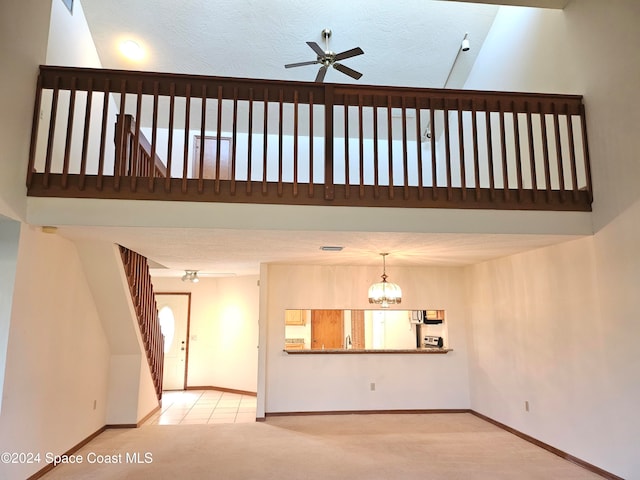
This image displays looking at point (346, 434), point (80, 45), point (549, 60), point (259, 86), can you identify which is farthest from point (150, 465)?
point (549, 60)

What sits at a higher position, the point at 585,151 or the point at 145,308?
the point at 585,151

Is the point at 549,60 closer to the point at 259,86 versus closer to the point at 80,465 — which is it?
the point at 259,86

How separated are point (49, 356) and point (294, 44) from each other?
491 cm

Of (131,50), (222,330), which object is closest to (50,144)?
(131,50)

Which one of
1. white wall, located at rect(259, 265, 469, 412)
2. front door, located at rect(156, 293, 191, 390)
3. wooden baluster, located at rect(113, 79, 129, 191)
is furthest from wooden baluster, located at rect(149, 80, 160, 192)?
front door, located at rect(156, 293, 191, 390)

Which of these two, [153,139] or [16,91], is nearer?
[16,91]

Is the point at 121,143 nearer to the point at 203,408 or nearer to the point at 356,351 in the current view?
the point at 356,351

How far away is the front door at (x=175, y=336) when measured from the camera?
8336mm

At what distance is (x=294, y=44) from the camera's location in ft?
19.5

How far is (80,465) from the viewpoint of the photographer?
381 cm

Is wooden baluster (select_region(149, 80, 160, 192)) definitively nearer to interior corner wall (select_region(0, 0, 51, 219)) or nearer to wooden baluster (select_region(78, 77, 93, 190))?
wooden baluster (select_region(78, 77, 93, 190))

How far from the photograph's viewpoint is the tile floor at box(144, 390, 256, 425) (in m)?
5.75

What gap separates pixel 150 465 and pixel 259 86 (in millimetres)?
3605

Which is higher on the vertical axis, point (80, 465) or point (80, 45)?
point (80, 45)
